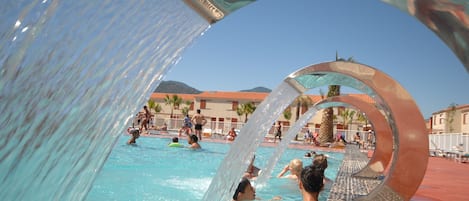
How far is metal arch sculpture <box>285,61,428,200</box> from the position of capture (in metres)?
4.29

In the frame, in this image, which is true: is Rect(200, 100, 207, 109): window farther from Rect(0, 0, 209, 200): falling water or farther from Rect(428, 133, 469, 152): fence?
Rect(0, 0, 209, 200): falling water

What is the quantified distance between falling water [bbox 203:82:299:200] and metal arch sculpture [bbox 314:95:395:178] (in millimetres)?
2768

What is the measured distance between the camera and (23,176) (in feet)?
5.28

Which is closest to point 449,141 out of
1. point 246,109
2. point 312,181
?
point 312,181

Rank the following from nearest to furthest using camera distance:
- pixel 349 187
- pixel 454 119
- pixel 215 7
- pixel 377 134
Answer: pixel 215 7 < pixel 349 187 < pixel 377 134 < pixel 454 119

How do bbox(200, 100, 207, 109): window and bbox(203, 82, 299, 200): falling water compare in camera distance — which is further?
bbox(200, 100, 207, 109): window

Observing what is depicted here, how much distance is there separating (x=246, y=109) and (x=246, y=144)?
5886 centimetres

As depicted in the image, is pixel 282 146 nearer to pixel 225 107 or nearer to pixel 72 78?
pixel 72 78

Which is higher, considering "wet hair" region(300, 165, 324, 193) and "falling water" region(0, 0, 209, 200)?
"falling water" region(0, 0, 209, 200)

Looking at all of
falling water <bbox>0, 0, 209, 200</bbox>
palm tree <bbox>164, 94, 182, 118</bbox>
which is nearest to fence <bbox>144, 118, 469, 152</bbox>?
falling water <bbox>0, 0, 209, 200</bbox>

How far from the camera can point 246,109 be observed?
62.9 metres

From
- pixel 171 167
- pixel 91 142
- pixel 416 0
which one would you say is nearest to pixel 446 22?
pixel 416 0

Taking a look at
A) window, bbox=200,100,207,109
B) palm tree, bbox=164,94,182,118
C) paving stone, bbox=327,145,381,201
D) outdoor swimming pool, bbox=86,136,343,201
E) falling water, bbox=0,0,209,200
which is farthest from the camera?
palm tree, bbox=164,94,182,118

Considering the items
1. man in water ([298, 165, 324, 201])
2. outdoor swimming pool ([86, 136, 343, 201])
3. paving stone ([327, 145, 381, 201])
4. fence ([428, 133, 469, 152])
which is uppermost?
fence ([428, 133, 469, 152])
